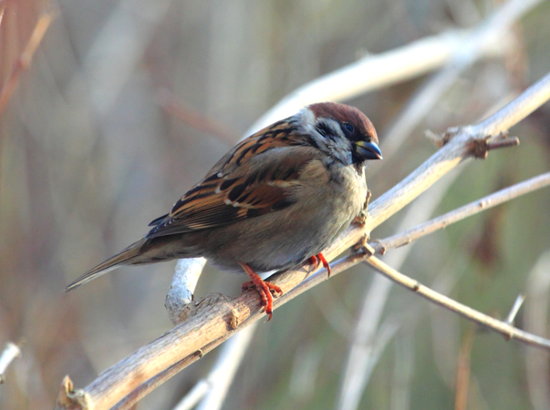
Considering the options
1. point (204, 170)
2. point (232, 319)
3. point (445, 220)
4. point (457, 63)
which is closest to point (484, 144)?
point (445, 220)

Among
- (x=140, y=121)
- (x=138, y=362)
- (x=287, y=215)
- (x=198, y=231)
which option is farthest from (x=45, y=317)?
(x=138, y=362)

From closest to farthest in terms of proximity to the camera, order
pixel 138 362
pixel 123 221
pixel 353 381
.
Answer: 1. pixel 138 362
2. pixel 353 381
3. pixel 123 221

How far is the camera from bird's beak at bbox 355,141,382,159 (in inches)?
94.1

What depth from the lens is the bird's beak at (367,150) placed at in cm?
239

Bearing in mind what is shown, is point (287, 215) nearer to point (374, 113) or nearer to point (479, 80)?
point (374, 113)

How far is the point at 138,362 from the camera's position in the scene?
1381mm

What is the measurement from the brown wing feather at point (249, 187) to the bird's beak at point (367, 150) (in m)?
0.14

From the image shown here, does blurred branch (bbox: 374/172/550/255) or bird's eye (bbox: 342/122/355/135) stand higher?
bird's eye (bbox: 342/122/355/135)

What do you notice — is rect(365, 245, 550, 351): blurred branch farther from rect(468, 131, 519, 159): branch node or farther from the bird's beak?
the bird's beak

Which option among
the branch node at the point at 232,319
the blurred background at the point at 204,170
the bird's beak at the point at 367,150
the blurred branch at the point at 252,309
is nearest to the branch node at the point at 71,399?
the blurred branch at the point at 252,309

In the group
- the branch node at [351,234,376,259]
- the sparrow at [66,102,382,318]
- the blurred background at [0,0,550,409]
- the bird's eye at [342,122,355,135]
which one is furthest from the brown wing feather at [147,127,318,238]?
the blurred background at [0,0,550,409]

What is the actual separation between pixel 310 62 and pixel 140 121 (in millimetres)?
1046

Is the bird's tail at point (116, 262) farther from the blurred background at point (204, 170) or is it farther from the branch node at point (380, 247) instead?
the blurred background at point (204, 170)

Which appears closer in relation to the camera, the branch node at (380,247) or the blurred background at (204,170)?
the branch node at (380,247)
